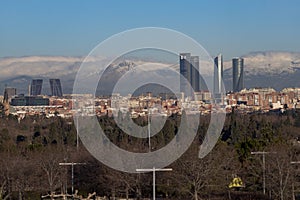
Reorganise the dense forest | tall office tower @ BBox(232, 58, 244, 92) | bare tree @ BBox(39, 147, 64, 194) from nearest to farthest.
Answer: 1. the dense forest
2. bare tree @ BBox(39, 147, 64, 194)
3. tall office tower @ BBox(232, 58, 244, 92)

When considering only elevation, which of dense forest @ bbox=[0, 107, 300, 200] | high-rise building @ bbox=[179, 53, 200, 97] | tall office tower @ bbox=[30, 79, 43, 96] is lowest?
dense forest @ bbox=[0, 107, 300, 200]

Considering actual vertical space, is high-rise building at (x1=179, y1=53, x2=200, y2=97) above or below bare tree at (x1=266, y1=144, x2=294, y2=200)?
above

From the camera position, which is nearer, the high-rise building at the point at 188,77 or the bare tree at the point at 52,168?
the bare tree at the point at 52,168

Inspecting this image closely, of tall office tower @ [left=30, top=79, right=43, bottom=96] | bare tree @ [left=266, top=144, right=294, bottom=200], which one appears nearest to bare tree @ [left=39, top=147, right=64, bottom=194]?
bare tree @ [left=266, top=144, right=294, bottom=200]

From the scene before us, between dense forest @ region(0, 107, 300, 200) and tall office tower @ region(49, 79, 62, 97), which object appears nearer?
dense forest @ region(0, 107, 300, 200)

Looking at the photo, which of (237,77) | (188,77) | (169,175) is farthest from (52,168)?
(237,77)

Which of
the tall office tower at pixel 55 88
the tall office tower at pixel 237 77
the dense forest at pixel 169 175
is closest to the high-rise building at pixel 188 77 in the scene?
the dense forest at pixel 169 175

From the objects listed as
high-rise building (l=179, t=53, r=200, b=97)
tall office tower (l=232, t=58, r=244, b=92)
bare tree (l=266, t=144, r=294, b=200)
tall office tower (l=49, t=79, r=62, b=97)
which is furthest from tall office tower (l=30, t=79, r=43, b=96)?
bare tree (l=266, t=144, r=294, b=200)

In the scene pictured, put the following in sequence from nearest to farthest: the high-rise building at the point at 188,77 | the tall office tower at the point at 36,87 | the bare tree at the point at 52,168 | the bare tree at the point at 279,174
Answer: the bare tree at the point at 279,174, the bare tree at the point at 52,168, the high-rise building at the point at 188,77, the tall office tower at the point at 36,87

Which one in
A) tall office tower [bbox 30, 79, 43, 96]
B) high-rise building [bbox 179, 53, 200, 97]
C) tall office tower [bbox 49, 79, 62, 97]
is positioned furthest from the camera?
tall office tower [bbox 30, 79, 43, 96]

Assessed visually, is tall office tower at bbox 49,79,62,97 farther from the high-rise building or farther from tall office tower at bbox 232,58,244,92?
tall office tower at bbox 232,58,244,92

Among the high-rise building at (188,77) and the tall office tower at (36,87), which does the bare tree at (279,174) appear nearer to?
the high-rise building at (188,77)

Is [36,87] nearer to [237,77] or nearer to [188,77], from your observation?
[237,77]

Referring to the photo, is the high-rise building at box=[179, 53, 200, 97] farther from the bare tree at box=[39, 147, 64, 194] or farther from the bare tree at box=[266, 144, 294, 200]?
the bare tree at box=[266, 144, 294, 200]
